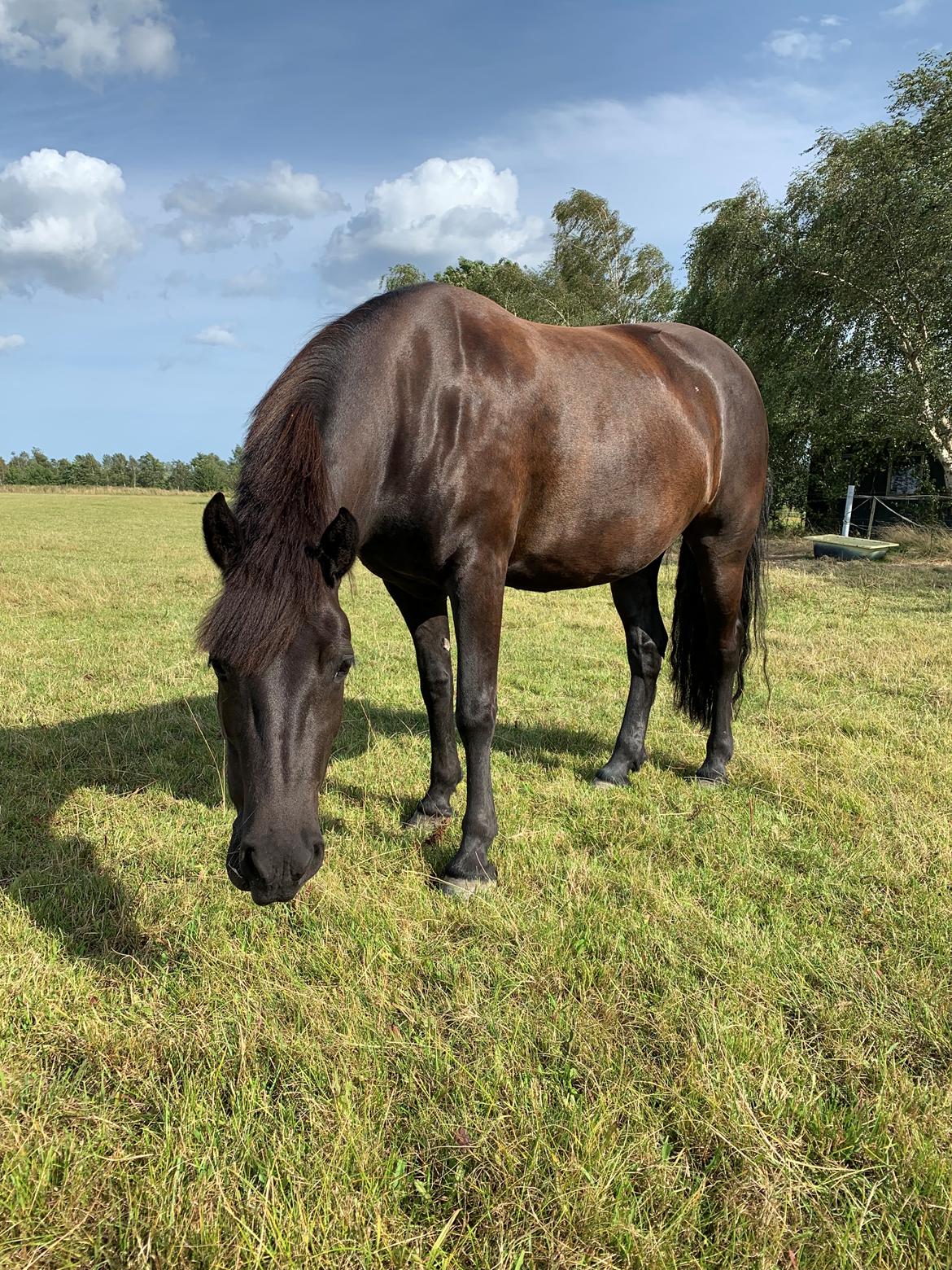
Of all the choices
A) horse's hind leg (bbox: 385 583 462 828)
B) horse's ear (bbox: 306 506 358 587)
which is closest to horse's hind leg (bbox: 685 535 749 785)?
horse's hind leg (bbox: 385 583 462 828)

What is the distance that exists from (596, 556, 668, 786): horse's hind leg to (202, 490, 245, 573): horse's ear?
2.68 meters

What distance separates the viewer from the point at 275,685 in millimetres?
2125

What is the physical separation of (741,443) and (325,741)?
341cm

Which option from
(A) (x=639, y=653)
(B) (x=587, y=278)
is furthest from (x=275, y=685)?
(B) (x=587, y=278)

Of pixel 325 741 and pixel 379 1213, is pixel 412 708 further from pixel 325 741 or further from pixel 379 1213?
pixel 379 1213

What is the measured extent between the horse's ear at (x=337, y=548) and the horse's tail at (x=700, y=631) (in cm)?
294

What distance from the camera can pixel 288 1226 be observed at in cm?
148

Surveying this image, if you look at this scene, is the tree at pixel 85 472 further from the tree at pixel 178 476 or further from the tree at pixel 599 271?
the tree at pixel 599 271

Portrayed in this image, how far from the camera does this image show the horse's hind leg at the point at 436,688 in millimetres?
3703

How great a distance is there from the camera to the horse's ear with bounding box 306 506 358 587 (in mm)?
2191

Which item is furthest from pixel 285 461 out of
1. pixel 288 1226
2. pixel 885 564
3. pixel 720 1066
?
pixel 885 564

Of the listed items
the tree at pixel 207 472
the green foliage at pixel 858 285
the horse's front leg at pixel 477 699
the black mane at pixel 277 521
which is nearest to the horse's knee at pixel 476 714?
the horse's front leg at pixel 477 699

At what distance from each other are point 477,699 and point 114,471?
13305 centimetres

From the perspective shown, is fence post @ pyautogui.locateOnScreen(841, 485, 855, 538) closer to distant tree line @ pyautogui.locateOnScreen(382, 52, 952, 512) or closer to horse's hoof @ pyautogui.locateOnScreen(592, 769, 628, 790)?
distant tree line @ pyautogui.locateOnScreen(382, 52, 952, 512)
